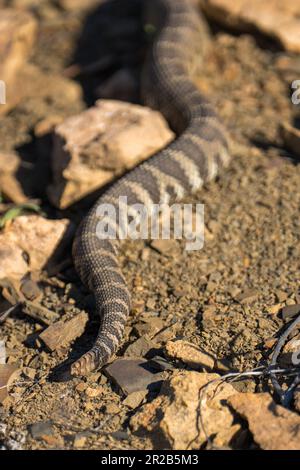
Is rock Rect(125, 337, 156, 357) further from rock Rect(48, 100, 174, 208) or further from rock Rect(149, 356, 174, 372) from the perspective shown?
rock Rect(48, 100, 174, 208)

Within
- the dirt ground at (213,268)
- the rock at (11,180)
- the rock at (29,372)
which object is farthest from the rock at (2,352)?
the rock at (11,180)

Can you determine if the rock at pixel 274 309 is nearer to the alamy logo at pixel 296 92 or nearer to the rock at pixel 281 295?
the rock at pixel 281 295

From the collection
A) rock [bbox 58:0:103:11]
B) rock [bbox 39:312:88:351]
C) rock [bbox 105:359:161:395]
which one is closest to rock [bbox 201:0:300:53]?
rock [bbox 58:0:103:11]

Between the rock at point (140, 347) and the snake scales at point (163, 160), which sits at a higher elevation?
the snake scales at point (163, 160)

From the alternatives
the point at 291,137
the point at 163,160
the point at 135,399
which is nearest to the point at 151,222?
the point at 163,160

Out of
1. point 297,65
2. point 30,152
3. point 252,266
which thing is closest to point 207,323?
point 252,266

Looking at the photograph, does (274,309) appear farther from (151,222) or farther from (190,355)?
(151,222)
